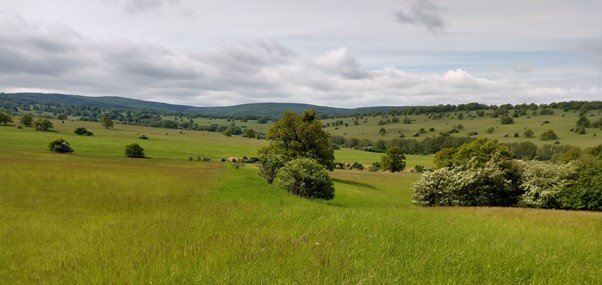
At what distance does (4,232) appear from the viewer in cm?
1408

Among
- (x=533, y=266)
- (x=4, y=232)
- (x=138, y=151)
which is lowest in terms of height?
(x=138, y=151)

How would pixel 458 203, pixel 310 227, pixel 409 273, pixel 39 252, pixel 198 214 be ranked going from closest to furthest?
pixel 409 273 → pixel 39 252 → pixel 310 227 → pixel 198 214 → pixel 458 203

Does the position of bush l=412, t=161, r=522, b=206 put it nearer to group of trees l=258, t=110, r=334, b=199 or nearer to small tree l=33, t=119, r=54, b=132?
group of trees l=258, t=110, r=334, b=199

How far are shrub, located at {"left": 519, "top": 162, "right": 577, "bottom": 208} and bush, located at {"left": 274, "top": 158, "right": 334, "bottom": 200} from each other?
21.4m

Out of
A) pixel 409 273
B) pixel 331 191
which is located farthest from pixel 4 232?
pixel 331 191

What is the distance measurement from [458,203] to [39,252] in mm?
41930

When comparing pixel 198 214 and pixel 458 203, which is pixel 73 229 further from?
pixel 458 203

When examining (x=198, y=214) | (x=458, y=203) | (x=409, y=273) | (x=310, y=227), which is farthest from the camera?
Answer: (x=458, y=203)

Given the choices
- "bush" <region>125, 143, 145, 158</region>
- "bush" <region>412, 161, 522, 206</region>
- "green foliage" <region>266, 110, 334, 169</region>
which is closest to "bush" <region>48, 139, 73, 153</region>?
"bush" <region>125, 143, 145, 158</region>

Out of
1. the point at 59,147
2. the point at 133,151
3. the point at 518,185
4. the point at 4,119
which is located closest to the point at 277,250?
the point at 518,185

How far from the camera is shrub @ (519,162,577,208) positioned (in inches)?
1581

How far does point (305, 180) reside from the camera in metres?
37.9

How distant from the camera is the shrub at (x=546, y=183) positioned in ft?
132

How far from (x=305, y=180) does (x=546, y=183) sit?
24951 millimetres
